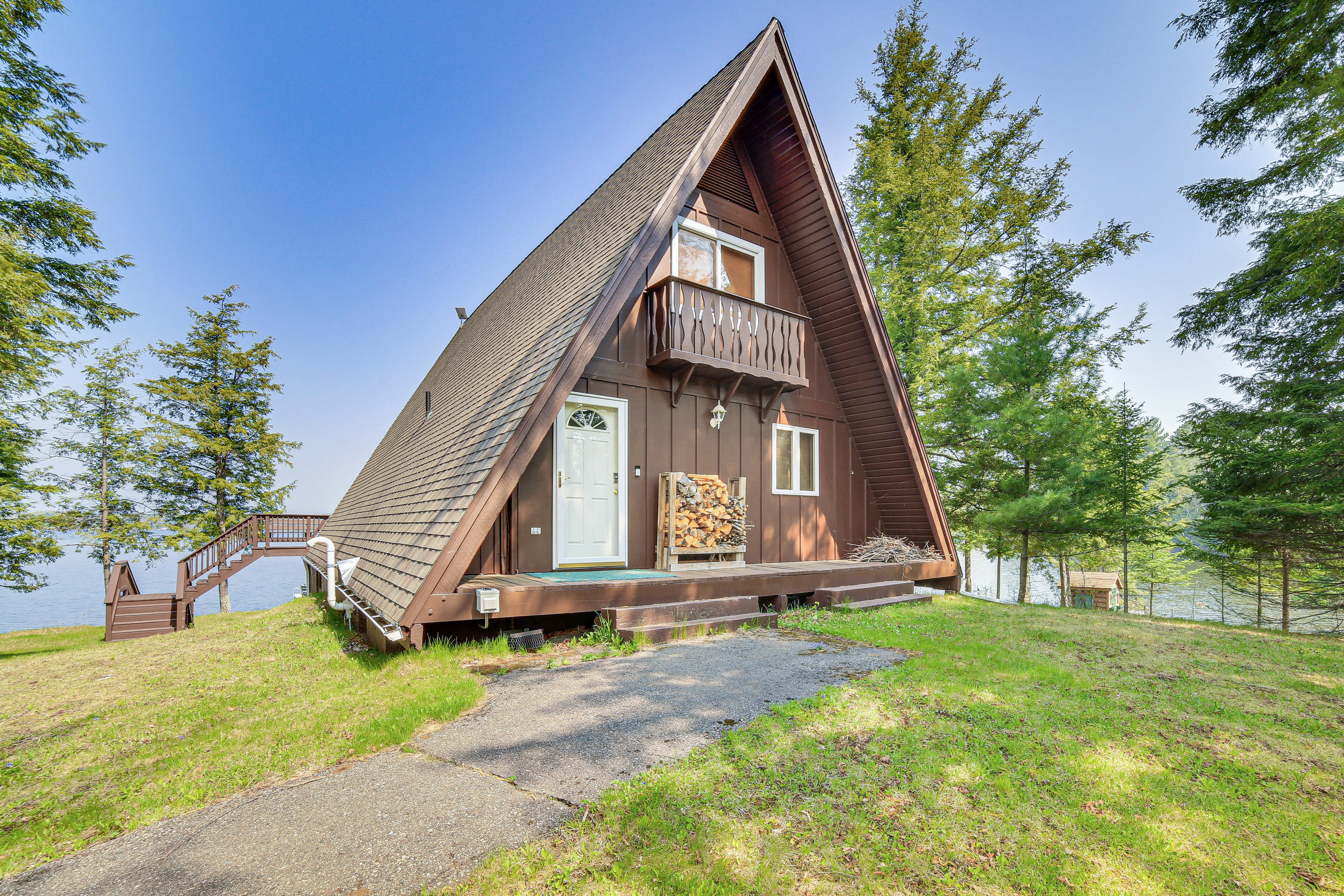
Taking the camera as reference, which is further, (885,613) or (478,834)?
(885,613)

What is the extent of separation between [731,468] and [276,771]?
21.2 feet

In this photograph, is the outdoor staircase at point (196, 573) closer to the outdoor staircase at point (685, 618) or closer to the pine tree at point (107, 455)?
the pine tree at point (107, 455)

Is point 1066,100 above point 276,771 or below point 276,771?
above

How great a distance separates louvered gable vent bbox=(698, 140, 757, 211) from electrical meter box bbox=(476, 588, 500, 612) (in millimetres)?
6898

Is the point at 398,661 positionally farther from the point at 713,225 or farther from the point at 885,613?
the point at 713,225

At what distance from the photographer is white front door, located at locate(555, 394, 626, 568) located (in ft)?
22.6

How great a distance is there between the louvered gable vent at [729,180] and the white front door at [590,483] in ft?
13.4

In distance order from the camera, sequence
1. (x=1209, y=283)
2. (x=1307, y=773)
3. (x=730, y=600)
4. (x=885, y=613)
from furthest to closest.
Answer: (x=1209, y=283) < (x=885, y=613) < (x=730, y=600) < (x=1307, y=773)

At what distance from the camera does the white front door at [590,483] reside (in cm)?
690

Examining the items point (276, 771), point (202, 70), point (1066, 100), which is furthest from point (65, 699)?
point (1066, 100)

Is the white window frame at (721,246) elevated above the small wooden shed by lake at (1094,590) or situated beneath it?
elevated above

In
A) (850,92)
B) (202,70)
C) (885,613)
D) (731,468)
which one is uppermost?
(850,92)

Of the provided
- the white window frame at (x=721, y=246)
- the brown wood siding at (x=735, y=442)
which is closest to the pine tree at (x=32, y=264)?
the brown wood siding at (x=735, y=442)

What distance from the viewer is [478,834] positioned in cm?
227
